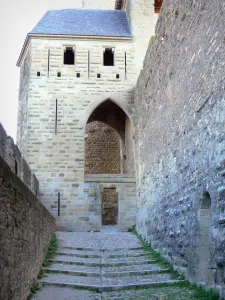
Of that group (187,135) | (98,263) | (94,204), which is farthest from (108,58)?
(187,135)

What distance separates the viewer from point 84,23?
17.6 m

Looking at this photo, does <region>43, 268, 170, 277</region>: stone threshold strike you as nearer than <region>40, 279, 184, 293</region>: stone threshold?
No

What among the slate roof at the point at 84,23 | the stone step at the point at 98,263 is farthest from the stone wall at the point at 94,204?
the slate roof at the point at 84,23

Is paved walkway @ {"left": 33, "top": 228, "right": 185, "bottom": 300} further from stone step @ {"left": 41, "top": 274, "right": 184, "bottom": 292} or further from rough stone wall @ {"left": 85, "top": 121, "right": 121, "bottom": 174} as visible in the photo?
rough stone wall @ {"left": 85, "top": 121, "right": 121, "bottom": 174}

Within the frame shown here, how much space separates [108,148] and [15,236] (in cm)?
1749

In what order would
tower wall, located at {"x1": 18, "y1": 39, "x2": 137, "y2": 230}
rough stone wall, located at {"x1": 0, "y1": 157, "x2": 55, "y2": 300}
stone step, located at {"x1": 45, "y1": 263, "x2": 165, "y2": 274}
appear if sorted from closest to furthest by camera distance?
1. rough stone wall, located at {"x1": 0, "y1": 157, "x2": 55, "y2": 300}
2. stone step, located at {"x1": 45, "y1": 263, "x2": 165, "y2": 274}
3. tower wall, located at {"x1": 18, "y1": 39, "x2": 137, "y2": 230}

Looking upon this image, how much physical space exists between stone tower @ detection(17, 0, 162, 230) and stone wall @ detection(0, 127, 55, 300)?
8737 millimetres

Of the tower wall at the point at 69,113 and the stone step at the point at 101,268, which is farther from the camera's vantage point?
the tower wall at the point at 69,113

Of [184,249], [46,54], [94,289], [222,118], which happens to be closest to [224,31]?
[222,118]

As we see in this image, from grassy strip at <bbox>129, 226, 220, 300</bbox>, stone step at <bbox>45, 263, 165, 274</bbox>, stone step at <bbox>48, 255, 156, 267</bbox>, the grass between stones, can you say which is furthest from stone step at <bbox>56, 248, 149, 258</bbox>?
stone step at <bbox>45, 263, 165, 274</bbox>

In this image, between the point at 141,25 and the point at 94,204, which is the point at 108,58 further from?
the point at 94,204

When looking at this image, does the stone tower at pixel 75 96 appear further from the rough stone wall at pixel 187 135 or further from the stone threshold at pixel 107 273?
the stone threshold at pixel 107 273

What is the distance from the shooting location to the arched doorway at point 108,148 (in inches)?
763

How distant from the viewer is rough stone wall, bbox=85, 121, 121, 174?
21.7 metres
